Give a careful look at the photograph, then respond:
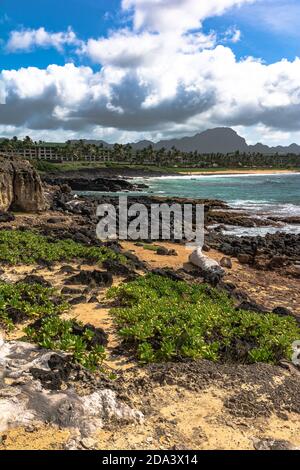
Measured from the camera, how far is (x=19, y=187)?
31.9 meters

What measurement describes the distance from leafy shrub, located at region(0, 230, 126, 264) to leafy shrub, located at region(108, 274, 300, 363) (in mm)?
4959

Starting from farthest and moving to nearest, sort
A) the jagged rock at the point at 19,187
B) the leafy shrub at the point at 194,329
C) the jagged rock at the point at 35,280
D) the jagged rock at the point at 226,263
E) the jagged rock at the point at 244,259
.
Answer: the jagged rock at the point at 19,187 → the jagged rock at the point at 244,259 → the jagged rock at the point at 226,263 → the jagged rock at the point at 35,280 → the leafy shrub at the point at 194,329

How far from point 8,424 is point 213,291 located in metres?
9.59

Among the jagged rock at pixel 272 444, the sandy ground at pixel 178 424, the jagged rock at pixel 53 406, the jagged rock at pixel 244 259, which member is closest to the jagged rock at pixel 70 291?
the sandy ground at pixel 178 424

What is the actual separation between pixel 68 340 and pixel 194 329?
284 cm

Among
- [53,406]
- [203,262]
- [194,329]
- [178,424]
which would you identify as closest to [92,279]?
[194,329]

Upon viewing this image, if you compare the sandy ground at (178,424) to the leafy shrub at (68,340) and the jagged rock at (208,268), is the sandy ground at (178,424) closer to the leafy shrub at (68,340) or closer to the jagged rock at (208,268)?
the leafy shrub at (68,340)

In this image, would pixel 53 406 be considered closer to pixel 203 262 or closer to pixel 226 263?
pixel 203 262

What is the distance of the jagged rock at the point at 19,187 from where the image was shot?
102 ft

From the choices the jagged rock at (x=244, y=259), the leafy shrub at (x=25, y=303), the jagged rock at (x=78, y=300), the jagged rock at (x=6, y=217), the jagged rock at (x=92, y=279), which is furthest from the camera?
the jagged rock at (x=6, y=217)

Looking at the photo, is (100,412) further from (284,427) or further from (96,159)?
(96,159)

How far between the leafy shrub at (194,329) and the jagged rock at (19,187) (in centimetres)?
2043

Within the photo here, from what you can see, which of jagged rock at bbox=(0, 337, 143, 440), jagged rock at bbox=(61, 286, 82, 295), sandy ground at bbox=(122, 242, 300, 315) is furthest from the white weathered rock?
jagged rock at bbox=(0, 337, 143, 440)

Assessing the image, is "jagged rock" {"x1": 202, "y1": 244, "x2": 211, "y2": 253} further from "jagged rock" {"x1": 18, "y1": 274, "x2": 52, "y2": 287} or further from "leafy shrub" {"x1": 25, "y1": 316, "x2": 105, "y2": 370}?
"leafy shrub" {"x1": 25, "y1": 316, "x2": 105, "y2": 370}
